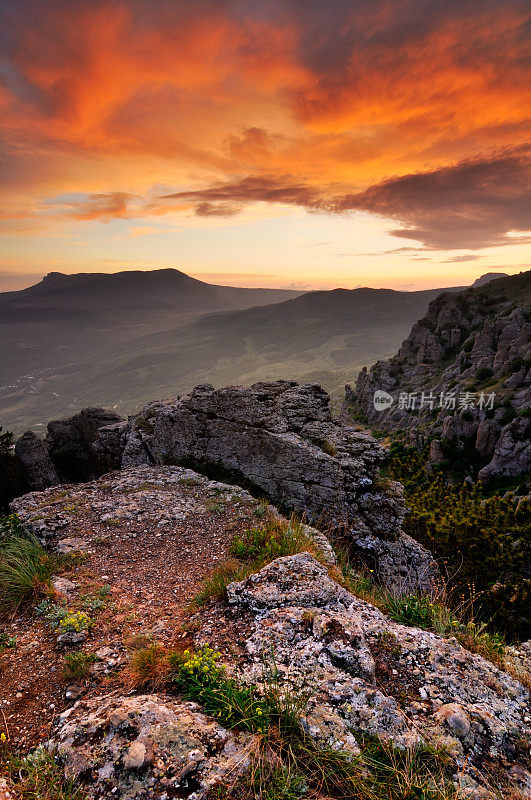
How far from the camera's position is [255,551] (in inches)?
303

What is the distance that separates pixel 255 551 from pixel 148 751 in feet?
14.5

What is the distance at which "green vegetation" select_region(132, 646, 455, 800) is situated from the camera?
3.09 metres

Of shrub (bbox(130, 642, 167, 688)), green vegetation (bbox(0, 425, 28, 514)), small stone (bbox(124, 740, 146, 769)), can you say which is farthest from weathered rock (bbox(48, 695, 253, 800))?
green vegetation (bbox(0, 425, 28, 514))

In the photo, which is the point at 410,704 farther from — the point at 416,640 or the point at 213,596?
the point at 213,596

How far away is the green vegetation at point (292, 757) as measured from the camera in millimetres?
3088

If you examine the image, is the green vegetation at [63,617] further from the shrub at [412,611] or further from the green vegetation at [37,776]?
the shrub at [412,611]

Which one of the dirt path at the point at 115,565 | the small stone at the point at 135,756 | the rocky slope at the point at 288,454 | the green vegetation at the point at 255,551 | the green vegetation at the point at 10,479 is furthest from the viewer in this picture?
the green vegetation at the point at 10,479

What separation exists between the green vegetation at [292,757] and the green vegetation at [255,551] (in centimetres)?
194

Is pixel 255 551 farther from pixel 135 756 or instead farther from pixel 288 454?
pixel 288 454

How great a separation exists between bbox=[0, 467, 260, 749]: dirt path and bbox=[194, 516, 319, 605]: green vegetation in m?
0.51

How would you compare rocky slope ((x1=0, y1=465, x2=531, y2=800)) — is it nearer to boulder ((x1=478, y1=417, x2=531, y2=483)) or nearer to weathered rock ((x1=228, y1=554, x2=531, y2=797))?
weathered rock ((x1=228, y1=554, x2=531, y2=797))

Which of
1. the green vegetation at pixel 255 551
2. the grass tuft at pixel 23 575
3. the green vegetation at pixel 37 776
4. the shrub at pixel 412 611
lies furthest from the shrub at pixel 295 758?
the grass tuft at pixel 23 575

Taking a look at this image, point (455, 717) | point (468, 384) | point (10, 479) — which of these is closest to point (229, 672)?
point (455, 717)

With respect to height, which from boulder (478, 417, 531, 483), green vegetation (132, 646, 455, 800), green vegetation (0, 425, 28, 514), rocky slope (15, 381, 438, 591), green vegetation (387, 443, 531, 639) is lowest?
boulder (478, 417, 531, 483)
